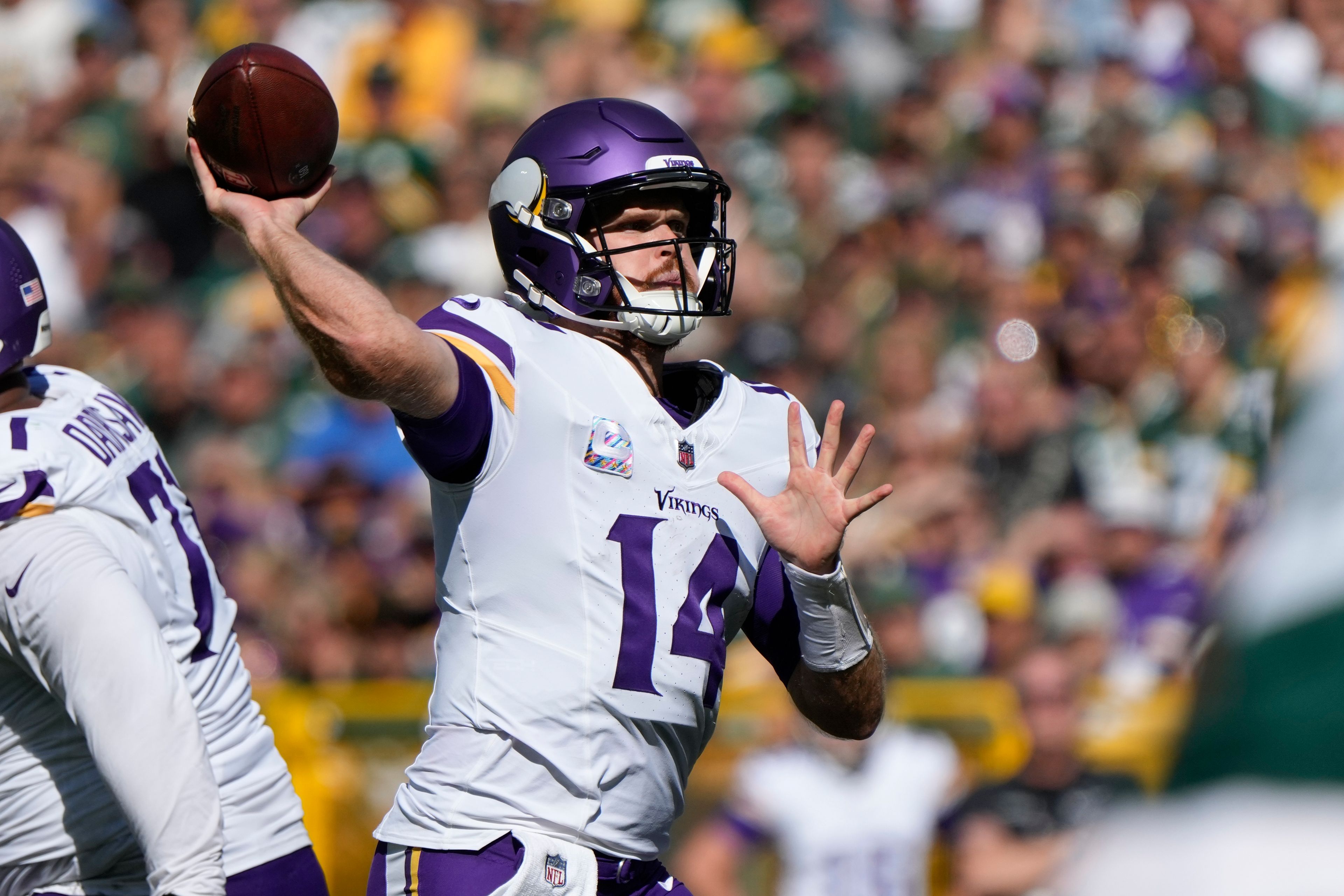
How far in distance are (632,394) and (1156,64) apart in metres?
8.27

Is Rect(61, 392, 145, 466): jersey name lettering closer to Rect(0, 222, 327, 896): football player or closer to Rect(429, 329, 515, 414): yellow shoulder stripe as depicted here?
Rect(0, 222, 327, 896): football player

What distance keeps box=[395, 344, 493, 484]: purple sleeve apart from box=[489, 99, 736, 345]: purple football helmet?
16.6 inches

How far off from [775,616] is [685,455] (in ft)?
1.43

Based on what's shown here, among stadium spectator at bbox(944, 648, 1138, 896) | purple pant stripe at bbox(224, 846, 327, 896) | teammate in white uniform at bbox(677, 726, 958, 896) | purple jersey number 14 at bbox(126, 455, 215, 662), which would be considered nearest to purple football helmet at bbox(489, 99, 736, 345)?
purple jersey number 14 at bbox(126, 455, 215, 662)

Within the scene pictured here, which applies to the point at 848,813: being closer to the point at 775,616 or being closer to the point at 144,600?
the point at 775,616

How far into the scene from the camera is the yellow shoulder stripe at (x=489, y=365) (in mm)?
3166

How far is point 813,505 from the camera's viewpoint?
10.9 feet

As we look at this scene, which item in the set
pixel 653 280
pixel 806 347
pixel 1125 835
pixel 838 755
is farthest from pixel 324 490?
pixel 1125 835

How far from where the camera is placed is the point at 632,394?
340 cm

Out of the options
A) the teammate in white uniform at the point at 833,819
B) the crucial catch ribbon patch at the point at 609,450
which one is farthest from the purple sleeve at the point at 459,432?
the teammate in white uniform at the point at 833,819

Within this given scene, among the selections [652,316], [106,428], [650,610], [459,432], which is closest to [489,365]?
[459,432]

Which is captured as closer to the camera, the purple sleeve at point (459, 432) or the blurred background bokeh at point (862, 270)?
the purple sleeve at point (459, 432)

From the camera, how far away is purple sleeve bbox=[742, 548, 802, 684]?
141 inches

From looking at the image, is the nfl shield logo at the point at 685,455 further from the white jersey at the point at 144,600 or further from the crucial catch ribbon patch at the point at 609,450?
the white jersey at the point at 144,600
